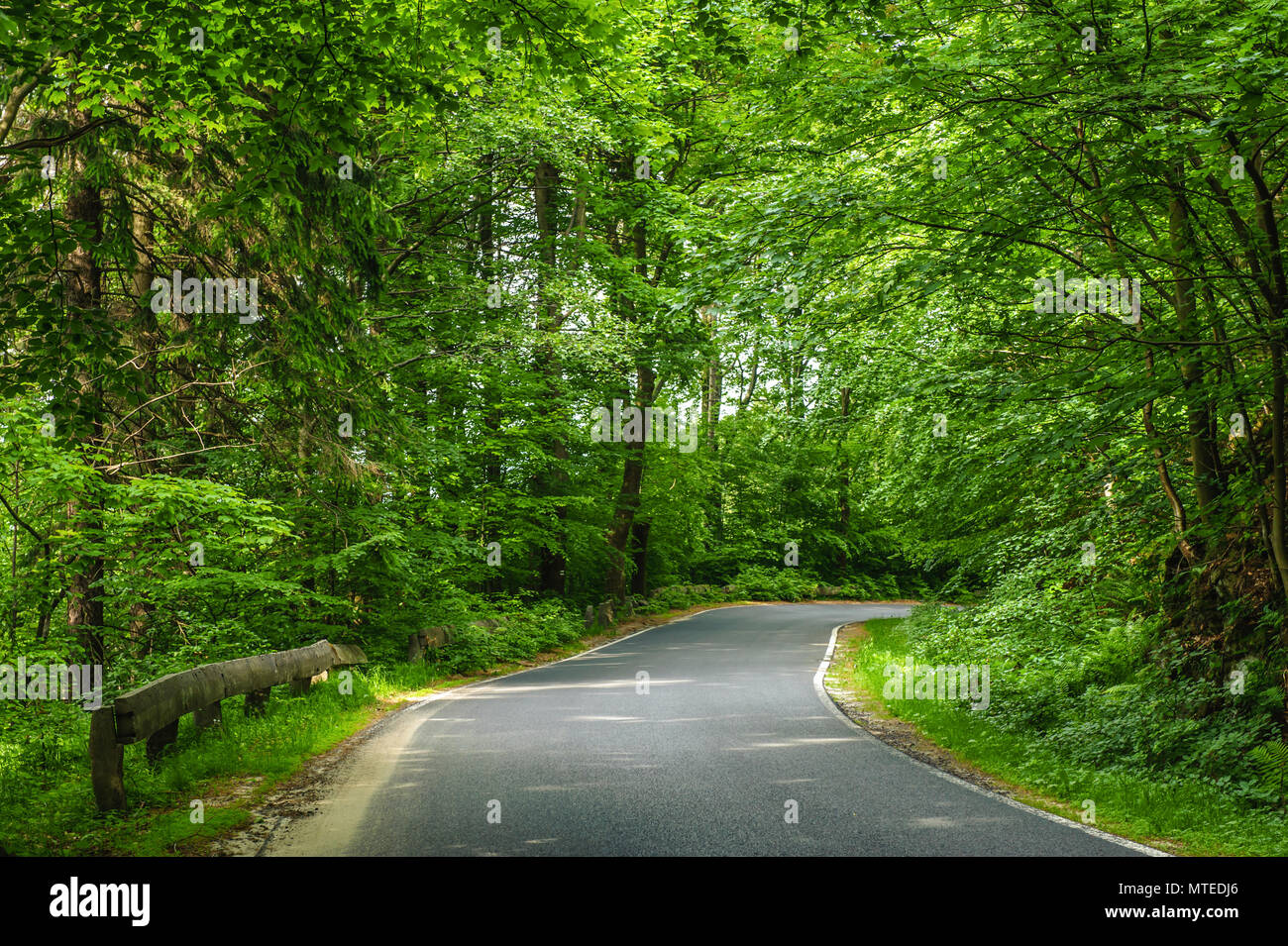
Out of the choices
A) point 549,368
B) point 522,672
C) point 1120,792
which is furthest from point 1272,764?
point 549,368

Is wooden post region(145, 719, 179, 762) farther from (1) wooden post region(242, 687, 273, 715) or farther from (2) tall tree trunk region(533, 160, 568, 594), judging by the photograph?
(2) tall tree trunk region(533, 160, 568, 594)

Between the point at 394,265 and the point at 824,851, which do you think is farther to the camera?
the point at 394,265

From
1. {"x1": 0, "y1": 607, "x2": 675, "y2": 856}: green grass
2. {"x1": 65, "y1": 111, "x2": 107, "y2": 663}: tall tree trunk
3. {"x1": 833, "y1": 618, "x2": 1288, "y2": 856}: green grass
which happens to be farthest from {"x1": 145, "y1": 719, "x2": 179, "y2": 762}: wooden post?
{"x1": 833, "y1": 618, "x2": 1288, "y2": 856}: green grass

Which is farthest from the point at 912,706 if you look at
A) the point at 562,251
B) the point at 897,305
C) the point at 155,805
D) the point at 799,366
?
the point at 562,251

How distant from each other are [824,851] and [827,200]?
17.0ft

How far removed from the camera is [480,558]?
18.7 meters

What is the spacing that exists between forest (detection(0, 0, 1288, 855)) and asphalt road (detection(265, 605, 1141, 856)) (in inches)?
53.7

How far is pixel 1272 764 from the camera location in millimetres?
7008

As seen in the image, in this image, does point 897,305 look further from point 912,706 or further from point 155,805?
point 155,805

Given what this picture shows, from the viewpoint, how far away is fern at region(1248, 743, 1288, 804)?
6840 mm

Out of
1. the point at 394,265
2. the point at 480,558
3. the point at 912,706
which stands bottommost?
the point at 912,706

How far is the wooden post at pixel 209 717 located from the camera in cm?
843

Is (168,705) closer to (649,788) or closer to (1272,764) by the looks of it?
(649,788)

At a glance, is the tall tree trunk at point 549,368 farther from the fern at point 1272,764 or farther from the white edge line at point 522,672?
the fern at point 1272,764
